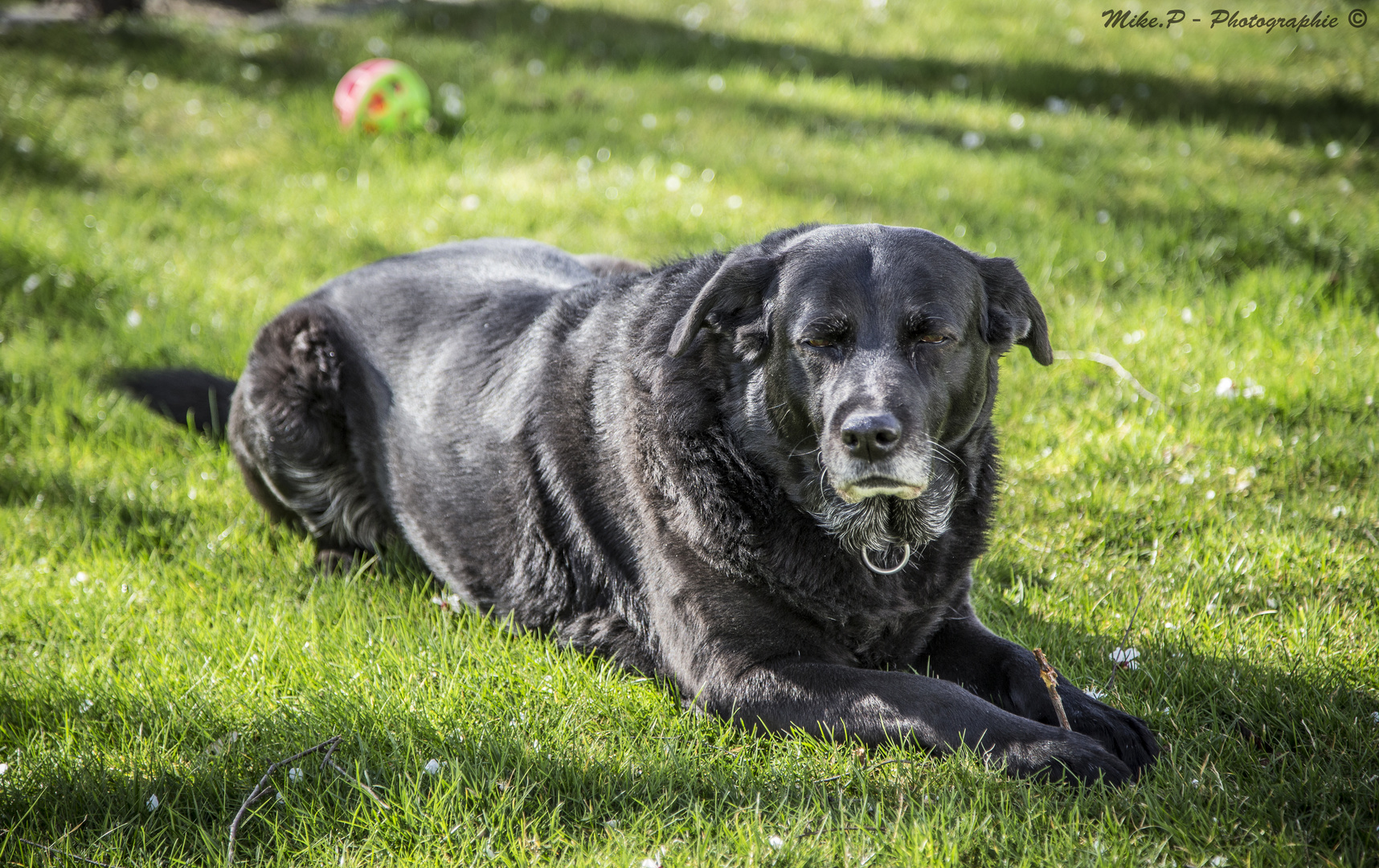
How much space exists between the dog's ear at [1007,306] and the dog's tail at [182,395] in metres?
3.33

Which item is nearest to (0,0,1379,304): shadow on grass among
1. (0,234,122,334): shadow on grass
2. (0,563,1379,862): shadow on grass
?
(0,234,122,334): shadow on grass

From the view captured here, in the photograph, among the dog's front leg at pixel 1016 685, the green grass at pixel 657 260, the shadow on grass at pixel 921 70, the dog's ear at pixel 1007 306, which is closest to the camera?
the green grass at pixel 657 260

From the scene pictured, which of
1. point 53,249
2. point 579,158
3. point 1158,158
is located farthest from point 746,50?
point 53,249

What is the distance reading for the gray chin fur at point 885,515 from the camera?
2.75m

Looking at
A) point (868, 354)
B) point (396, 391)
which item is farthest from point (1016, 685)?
point (396, 391)

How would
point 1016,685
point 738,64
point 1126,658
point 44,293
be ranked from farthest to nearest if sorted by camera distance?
point 738,64
point 44,293
point 1126,658
point 1016,685

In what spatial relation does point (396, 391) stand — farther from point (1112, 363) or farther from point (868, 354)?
point (1112, 363)

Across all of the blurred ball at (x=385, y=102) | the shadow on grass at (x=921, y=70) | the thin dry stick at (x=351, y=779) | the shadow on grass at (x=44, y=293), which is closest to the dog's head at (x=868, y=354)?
the thin dry stick at (x=351, y=779)

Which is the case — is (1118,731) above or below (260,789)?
above

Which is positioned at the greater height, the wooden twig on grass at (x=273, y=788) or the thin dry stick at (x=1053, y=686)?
the thin dry stick at (x=1053, y=686)

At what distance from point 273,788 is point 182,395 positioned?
253 cm

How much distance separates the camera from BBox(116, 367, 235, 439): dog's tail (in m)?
4.43

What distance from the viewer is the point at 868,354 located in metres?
2.61

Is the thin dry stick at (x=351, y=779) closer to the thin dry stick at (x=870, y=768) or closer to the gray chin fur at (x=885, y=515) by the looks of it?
the thin dry stick at (x=870, y=768)
